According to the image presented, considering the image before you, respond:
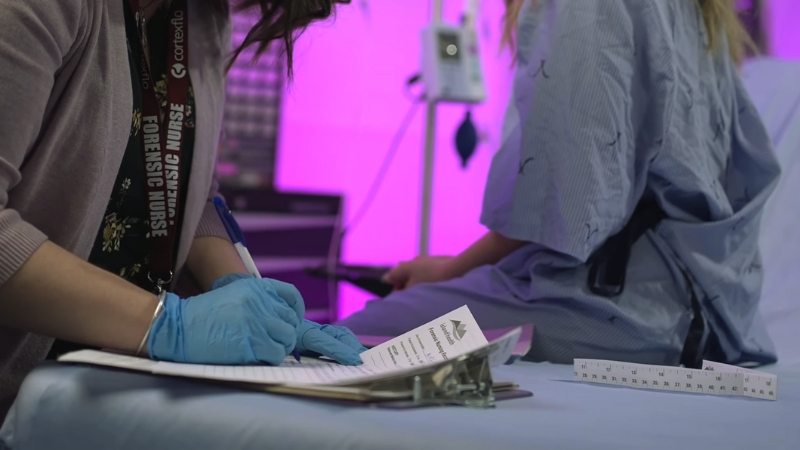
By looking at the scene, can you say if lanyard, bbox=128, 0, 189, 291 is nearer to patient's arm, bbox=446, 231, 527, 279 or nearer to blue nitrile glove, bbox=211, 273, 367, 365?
blue nitrile glove, bbox=211, 273, 367, 365

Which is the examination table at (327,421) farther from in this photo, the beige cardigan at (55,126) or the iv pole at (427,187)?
the iv pole at (427,187)

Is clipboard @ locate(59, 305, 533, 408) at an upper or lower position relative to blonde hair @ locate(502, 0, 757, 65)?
lower

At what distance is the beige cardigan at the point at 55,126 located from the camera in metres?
0.68

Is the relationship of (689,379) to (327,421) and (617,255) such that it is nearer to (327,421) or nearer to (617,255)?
(617,255)

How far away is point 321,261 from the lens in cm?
329

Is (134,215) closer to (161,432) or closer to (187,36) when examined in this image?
(187,36)

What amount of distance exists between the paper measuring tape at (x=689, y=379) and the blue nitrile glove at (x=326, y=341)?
0.26 meters

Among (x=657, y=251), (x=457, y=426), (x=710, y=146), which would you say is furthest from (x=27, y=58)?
(x=710, y=146)

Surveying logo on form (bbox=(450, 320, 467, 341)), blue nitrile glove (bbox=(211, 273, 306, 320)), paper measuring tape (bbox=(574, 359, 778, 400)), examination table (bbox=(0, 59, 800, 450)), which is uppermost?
blue nitrile glove (bbox=(211, 273, 306, 320))

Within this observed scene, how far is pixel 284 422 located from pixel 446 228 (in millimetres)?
3252

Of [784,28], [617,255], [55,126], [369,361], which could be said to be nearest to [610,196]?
[617,255]

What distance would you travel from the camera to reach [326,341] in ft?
2.56

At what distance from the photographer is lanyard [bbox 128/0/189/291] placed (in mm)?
933

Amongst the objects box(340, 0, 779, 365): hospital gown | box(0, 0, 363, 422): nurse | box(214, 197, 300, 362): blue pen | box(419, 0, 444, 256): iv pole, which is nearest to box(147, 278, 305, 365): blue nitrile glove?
box(0, 0, 363, 422): nurse
